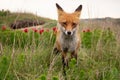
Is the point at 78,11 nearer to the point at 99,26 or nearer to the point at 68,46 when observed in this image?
the point at 68,46

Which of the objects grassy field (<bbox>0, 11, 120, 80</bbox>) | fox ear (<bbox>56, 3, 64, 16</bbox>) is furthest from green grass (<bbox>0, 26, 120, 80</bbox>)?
fox ear (<bbox>56, 3, 64, 16</bbox>)

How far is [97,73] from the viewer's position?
7.38 m

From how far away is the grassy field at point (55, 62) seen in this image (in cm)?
662

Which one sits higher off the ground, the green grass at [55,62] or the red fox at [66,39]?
the red fox at [66,39]

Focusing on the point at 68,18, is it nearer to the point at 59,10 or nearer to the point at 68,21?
the point at 68,21

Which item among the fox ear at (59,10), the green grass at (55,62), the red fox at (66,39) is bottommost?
the green grass at (55,62)

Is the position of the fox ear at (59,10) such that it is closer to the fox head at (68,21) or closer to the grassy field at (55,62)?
the fox head at (68,21)

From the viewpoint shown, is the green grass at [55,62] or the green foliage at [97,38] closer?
the green grass at [55,62]

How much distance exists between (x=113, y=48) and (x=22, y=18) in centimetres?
2097

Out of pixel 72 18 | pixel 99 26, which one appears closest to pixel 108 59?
pixel 72 18

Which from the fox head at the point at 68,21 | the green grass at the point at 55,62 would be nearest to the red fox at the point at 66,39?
the fox head at the point at 68,21

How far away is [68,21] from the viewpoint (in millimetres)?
8422

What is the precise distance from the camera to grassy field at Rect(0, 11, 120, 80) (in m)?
6.62

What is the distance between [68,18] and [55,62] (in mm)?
1182
